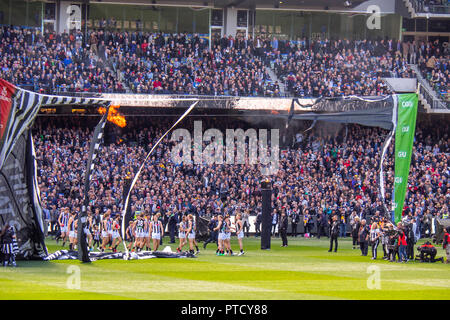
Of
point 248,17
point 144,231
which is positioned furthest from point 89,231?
point 248,17

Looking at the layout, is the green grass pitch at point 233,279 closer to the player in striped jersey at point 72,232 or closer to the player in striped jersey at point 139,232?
the player in striped jersey at point 139,232

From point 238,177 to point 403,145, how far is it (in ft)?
57.3

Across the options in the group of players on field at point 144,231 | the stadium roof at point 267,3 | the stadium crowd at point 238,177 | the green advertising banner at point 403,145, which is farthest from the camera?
the stadium roof at point 267,3

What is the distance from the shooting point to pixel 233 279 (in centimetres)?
2039

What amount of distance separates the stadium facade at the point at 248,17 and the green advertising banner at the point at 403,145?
1121 inches

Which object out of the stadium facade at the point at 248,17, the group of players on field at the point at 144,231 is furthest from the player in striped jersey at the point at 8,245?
the stadium facade at the point at 248,17

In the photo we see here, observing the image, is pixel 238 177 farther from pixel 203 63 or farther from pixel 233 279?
pixel 233 279

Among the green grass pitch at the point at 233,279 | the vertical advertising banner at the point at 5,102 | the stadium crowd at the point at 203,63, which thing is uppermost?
the stadium crowd at the point at 203,63

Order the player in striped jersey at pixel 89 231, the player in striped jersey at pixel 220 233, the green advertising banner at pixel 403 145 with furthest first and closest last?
the player in striped jersey at pixel 89 231
the player in striped jersey at pixel 220 233
the green advertising banner at pixel 403 145

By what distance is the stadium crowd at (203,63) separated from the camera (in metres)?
46.2

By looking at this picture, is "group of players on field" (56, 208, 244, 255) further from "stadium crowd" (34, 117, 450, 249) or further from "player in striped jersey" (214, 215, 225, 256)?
"stadium crowd" (34, 117, 450, 249)

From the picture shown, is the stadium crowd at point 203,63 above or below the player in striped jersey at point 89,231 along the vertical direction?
above

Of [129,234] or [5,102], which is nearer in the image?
[5,102]
